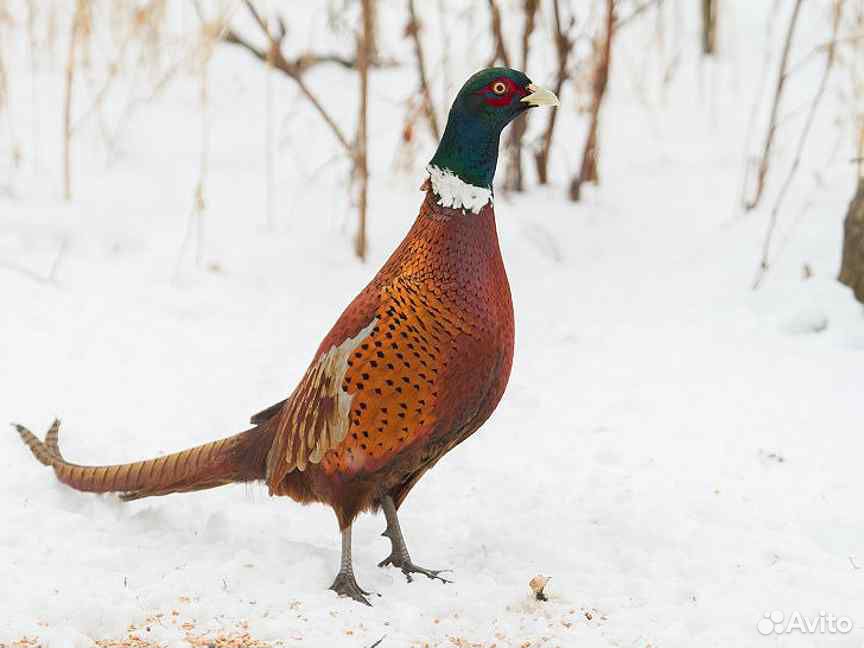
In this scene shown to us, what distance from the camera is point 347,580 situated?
3037mm

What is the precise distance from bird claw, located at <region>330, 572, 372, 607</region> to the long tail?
0.41 meters

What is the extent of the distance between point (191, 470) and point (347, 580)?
0.58 meters

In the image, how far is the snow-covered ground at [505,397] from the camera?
2.93m

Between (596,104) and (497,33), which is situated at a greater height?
(497,33)

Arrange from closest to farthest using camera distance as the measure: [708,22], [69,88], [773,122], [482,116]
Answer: [482,116], [69,88], [773,122], [708,22]

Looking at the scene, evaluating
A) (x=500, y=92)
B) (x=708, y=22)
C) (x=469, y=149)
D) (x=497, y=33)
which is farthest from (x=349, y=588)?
(x=708, y=22)

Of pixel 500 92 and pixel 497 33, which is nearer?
pixel 500 92

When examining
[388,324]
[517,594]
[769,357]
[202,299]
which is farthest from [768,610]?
[202,299]

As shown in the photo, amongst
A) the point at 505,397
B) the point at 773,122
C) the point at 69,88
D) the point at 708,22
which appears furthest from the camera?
the point at 708,22

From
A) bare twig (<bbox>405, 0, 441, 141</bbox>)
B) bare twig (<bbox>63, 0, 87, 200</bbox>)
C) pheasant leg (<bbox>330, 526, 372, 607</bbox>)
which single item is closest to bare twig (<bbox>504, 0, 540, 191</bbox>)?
bare twig (<bbox>405, 0, 441, 141</bbox>)

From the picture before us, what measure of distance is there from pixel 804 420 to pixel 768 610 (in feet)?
4.54

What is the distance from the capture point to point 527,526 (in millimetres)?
3449

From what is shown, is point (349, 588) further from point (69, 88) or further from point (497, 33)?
point (497, 33)

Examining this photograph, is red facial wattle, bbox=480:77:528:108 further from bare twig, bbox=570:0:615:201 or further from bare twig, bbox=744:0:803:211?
bare twig, bbox=570:0:615:201
